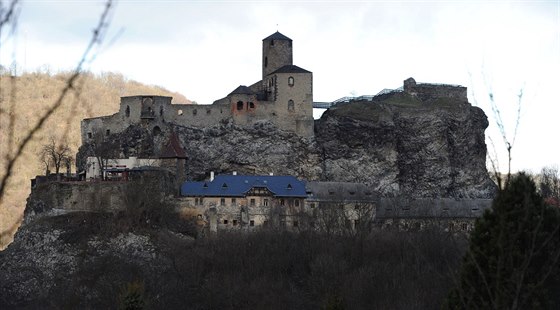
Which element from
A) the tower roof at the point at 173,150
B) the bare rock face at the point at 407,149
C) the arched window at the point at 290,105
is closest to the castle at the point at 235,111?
the arched window at the point at 290,105

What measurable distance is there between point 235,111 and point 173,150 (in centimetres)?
673

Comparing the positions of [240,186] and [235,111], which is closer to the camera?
[240,186]

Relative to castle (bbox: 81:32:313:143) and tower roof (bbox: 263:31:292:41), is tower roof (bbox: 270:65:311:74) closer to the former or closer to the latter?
castle (bbox: 81:32:313:143)

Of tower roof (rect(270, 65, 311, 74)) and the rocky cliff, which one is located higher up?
tower roof (rect(270, 65, 311, 74))

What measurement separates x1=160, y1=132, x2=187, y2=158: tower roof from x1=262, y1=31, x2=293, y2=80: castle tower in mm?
11037

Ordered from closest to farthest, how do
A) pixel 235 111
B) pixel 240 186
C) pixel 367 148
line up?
1. pixel 240 186
2. pixel 235 111
3. pixel 367 148

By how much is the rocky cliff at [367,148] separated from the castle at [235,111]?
664 millimetres

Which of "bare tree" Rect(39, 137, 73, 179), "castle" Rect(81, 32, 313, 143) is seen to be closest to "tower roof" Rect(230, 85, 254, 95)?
"castle" Rect(81, 32, 313, 143)

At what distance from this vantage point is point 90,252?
59875 mm

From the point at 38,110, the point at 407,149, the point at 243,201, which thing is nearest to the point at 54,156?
the point at 243,201

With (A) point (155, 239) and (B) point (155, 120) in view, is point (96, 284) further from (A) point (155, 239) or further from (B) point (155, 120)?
(B) point (155, 120)

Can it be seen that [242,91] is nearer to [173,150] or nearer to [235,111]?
[235,111]

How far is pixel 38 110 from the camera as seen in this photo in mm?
10719

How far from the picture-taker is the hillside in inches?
369
